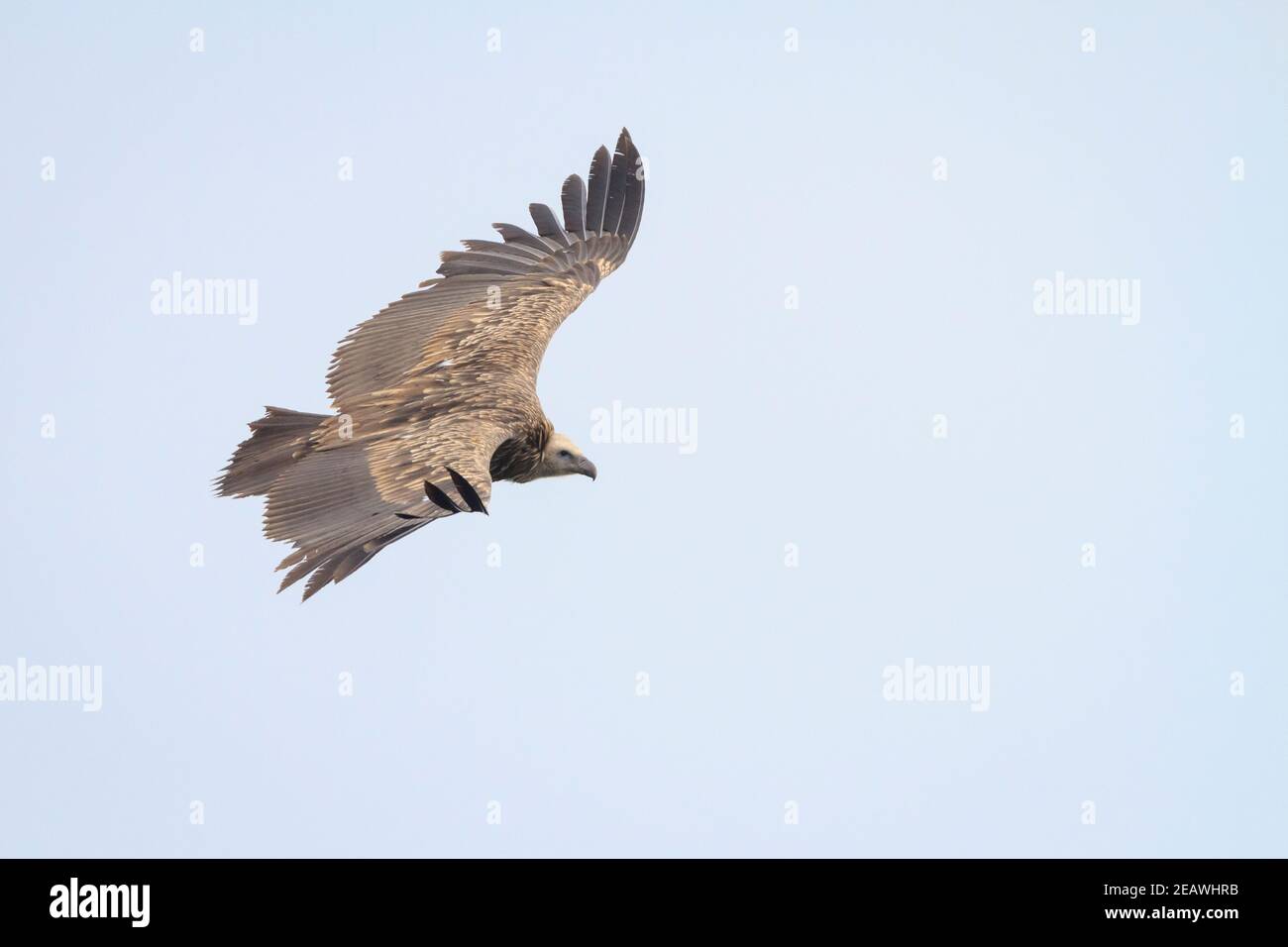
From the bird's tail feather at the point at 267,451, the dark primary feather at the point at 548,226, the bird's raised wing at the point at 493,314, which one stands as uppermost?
the dark primary feather at the point at 548,226

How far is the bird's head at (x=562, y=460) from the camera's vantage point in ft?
56.3

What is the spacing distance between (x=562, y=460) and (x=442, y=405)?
1406 millimetres

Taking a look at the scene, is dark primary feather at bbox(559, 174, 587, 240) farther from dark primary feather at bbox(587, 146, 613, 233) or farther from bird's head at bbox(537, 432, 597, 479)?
bird's head at bbox(537, 432, 597, 479)

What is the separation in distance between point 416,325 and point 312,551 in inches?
163

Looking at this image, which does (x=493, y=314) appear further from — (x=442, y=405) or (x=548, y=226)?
(x=442, y=405)

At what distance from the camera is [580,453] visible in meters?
→ 17.3

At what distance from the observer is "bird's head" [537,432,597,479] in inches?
676

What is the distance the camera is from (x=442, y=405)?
16.2 meters

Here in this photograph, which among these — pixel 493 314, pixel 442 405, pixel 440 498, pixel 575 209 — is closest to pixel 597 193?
pixel 575 209

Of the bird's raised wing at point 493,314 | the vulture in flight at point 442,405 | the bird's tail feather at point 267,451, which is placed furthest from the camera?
the bird's raised wing at point 493,314

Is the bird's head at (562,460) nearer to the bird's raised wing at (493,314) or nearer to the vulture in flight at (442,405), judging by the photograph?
the vulture in flight at (442,405)

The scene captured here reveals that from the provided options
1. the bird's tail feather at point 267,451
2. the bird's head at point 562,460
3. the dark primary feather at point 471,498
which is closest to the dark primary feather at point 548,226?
the bird's head at point 562,460

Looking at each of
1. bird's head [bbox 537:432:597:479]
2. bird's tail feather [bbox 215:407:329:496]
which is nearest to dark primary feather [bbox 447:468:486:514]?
bird's tail feather [bbox 215:407:329:496]
